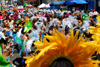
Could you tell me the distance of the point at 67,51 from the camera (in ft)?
4.60

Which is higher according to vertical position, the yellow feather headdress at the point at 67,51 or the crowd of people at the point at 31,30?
the yellow feather headdress at the point at 67,51

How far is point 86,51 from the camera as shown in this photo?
53.0 inches

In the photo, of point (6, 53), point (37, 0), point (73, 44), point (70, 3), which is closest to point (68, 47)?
point (73, 44)

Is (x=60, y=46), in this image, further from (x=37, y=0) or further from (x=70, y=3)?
(x=37, y=0)

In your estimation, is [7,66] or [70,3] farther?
[70,3]

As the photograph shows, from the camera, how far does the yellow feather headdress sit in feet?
4.32

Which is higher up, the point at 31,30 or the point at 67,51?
the point at 67,51

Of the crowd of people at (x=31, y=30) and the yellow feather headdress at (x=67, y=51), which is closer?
the yellow feather headdress at (x=67, y=51)

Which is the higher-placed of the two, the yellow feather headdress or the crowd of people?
the yellow feather headdress

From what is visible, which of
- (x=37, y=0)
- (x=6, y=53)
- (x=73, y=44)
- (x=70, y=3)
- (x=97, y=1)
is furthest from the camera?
(x=37, y=0)

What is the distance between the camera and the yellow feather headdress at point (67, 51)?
1316 millimetres

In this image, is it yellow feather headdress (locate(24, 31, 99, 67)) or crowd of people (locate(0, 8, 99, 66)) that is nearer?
yellow feather headdress (locate(24, 31, 99, 67))

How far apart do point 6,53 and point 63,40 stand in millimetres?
1786

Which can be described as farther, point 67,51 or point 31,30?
point 31,30
